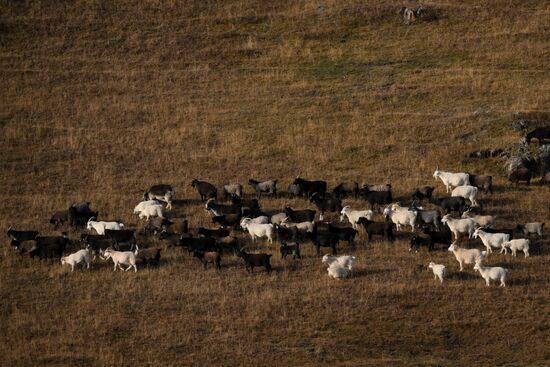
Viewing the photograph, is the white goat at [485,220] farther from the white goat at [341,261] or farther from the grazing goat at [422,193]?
the white goat at [341,261]

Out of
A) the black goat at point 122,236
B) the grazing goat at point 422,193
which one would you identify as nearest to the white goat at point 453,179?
the grazing goat at point 422,193

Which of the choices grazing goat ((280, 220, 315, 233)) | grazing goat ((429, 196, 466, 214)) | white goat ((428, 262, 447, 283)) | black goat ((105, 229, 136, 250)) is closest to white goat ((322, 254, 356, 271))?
white goat ((428, 262, 447, 283))

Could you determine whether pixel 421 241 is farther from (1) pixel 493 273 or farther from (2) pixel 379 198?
(2) pixel 379 198

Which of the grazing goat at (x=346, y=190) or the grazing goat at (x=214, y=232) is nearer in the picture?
the grazing goat at (x=214, y=232)

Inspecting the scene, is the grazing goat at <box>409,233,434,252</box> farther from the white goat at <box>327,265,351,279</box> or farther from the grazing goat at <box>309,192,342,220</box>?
the grazing goat at <box>309,192,342,220</box>

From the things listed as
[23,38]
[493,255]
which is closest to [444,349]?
[493,255]

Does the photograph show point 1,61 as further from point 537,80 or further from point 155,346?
point 155,346
